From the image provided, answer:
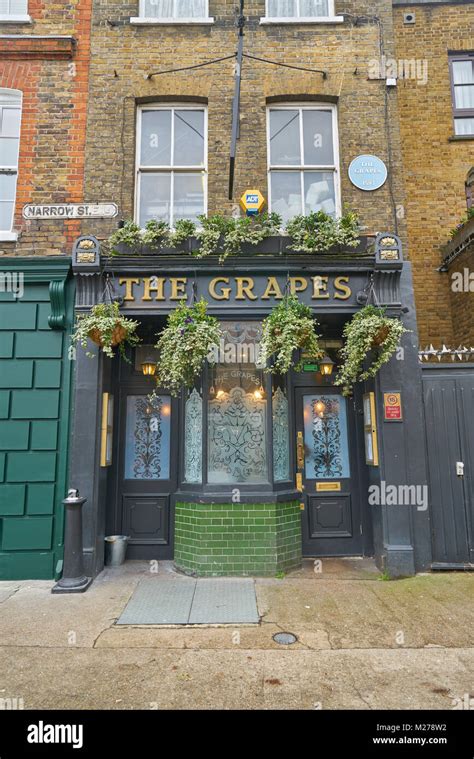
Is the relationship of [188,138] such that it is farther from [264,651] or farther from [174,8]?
[264,651]

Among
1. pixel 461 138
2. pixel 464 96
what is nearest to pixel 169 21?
pixel 461 138

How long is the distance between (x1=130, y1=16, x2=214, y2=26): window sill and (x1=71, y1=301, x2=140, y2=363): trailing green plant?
484 cm

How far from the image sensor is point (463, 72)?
32.4ft

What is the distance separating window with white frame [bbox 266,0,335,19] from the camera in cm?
785

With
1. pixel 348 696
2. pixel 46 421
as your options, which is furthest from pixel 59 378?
pixel 348 696

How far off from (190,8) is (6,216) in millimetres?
4668

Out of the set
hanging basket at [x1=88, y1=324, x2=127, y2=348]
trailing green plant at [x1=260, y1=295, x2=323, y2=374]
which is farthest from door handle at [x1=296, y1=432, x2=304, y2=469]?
hanging basket at [x1=88, y1=324, x2=127, y2=348]

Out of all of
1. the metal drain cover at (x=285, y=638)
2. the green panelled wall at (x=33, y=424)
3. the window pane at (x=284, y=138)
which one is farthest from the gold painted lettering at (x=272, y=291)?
the metal drain cover at (x=285, y=638)

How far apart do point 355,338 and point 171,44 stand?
5.72m

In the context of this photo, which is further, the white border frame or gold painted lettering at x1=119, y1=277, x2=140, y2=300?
the white border frame

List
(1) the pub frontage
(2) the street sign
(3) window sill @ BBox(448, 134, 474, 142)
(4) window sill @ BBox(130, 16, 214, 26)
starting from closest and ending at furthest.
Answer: (1) the pub frontage → (2) the street sign → (4) window sill @ BBox(130, 16, 214, 26) → (3) window sill @ BBox(448, 134, 474, 142)

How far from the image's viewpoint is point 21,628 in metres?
4.87

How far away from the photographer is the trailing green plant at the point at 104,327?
6.21 m

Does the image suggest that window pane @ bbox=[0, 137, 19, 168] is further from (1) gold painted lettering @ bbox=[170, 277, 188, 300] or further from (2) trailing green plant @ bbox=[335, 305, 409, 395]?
(2) trailing green plant @ bbox=[335, 305, 409, 395]
